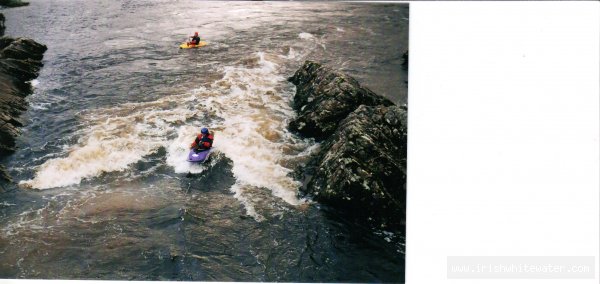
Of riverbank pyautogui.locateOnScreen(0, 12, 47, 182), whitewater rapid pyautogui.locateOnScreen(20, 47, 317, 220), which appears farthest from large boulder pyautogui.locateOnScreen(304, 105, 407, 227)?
riverbank pyautogui.locateOnScreen(0, 12, 47, 182)

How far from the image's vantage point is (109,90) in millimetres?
6359

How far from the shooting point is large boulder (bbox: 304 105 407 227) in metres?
4.69

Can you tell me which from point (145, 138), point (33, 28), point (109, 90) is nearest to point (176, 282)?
point (145, 138)

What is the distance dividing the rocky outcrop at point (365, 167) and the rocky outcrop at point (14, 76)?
13.7 feet

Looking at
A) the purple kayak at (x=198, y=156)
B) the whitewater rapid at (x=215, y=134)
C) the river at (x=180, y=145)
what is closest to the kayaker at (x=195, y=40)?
the river at (x=180, y=145)

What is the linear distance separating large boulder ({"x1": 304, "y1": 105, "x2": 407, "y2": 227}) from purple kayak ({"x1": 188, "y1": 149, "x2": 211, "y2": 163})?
1.49m

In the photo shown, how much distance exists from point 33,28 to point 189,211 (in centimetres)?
460

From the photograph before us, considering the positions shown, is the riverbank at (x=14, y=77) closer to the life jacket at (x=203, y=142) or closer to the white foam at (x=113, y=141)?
the white foam at (x=113, y=141)

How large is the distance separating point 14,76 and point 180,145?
3.13m

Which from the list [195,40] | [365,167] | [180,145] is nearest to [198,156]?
[180,145]

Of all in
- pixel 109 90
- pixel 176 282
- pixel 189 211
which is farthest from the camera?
pixel 109 90

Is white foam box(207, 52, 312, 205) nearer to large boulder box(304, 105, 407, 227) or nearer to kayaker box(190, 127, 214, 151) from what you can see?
kayaker box(190, 127, 214, 151)

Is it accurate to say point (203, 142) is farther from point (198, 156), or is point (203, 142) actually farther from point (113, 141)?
point (113, 141)

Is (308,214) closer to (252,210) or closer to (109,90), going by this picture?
(252,210)
